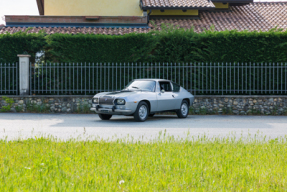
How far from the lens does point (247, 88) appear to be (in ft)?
51.6

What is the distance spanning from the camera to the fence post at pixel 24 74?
1546cm

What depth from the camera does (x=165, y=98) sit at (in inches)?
485

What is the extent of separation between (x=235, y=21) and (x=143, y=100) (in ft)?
48.7

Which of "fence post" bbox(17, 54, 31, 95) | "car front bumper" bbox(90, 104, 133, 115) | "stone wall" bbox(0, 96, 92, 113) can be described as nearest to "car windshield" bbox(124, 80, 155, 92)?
"car front bumper" bbox(90, 104, 133, 115)

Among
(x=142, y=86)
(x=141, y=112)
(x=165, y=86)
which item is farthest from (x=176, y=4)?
(x=141, y=112)

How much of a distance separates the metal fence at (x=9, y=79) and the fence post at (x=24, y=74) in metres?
0.24

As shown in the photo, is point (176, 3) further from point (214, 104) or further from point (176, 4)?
point (214, 104)

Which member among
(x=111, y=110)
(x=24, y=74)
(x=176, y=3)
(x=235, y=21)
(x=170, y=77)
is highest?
(x=176, y=3)

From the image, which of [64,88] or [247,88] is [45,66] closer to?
[64,88]

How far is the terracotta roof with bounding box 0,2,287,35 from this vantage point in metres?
20.7

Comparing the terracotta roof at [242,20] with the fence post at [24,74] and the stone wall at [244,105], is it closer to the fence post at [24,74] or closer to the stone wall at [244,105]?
the stone wall at [244,105]

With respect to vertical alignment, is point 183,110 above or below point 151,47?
below

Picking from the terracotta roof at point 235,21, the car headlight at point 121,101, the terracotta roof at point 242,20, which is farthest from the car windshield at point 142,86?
the terracotta roof at point 242,20

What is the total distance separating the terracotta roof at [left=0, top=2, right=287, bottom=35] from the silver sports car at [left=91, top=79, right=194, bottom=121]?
843 cm
